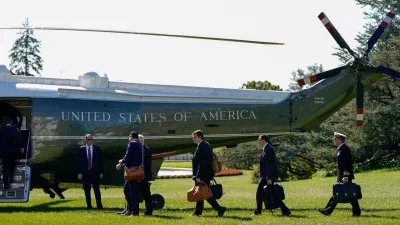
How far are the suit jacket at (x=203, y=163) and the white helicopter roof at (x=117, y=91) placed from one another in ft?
12.1

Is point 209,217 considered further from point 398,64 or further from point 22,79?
point 398,64

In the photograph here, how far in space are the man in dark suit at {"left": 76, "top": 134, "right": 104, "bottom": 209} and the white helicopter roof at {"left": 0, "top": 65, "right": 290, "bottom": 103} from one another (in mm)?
1515

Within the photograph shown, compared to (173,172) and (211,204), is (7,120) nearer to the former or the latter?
(211,204)

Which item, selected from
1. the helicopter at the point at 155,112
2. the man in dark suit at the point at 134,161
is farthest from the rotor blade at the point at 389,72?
the man in dark suit at the point at 134,161

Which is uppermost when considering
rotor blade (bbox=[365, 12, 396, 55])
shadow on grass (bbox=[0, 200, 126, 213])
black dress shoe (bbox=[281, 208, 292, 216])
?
rotor blade (bbox=[365, 12, 396, 55])

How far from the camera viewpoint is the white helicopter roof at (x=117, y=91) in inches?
691

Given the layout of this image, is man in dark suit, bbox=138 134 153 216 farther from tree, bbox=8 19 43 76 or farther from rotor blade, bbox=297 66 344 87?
tree, bbox=8 19 43 76

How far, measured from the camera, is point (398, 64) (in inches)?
1533

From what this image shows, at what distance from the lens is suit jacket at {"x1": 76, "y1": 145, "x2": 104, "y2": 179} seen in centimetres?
1680

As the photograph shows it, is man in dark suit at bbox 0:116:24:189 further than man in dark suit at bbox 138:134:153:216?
Yes

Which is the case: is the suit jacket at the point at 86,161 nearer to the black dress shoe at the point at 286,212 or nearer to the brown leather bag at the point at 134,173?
the brown leather bag at the point at 134,173

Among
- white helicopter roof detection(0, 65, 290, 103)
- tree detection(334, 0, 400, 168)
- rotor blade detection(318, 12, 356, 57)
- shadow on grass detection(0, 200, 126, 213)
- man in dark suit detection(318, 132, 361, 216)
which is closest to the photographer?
man in dark suit detection(318, 132, 361, 216)

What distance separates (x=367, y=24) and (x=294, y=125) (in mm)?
29770

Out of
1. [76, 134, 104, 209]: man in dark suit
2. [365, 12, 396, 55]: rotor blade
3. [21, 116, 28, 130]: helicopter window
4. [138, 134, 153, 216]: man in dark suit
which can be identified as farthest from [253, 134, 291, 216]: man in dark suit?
[21, 116, 28, 130]: helicopter window
